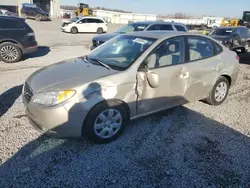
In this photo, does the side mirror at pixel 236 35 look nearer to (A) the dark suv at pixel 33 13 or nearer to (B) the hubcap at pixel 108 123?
(B) the hubcap at pixel 108 123

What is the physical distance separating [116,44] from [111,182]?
8.18 feet

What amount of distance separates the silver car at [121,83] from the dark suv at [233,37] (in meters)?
8.25

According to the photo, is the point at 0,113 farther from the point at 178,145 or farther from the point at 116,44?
the point at 178,145

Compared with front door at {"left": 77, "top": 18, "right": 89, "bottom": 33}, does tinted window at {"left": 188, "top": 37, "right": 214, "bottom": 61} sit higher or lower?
lower

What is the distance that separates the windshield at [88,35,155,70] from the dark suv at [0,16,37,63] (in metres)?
5.28

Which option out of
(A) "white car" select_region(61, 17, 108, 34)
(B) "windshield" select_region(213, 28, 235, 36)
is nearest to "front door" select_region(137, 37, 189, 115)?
(B) "windshield" select_region(213, 28, 235, 36)

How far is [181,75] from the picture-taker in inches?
143

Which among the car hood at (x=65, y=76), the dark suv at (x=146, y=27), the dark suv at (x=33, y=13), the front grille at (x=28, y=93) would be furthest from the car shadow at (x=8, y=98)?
the dark suv at (x=33, y=13)

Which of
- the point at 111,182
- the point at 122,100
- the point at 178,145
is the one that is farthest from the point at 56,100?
the point at 178,145

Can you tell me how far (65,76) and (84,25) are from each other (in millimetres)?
19144

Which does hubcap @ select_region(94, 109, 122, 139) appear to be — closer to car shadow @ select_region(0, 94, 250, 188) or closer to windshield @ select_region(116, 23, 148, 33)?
car shadow @ select_region(0, 94, 250, 188)

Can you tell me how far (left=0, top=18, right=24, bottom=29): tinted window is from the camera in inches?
309

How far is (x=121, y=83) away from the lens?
120 inches

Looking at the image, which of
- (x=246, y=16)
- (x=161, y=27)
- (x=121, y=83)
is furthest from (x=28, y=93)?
(x=246, y=16)
